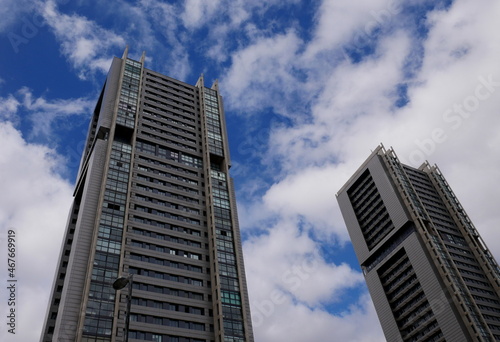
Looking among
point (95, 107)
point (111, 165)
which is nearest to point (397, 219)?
point (111, 165)

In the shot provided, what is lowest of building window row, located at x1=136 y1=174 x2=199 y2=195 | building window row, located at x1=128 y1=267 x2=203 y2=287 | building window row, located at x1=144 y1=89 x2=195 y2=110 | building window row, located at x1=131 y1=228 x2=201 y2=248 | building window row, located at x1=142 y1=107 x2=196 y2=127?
building window row, located at x1=128 y1=267 x2=203 y2=287

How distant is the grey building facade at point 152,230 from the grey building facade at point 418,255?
49.5 meters

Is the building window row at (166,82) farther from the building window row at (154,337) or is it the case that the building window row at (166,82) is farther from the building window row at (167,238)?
the building window row at (154,337)

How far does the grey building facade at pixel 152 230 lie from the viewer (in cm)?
6253

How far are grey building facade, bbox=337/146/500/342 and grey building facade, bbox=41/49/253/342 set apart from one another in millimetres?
49549

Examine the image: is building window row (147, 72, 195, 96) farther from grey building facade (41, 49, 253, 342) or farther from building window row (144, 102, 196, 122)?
building window row (144, 102, 196, 122)

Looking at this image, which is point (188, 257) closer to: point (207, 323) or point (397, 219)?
point (207, 323)

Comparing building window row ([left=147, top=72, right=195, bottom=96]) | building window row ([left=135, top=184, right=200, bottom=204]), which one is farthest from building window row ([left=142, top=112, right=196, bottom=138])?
building window row ([left=135, top=184, right=200, bottom=204])

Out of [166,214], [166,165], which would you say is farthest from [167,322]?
[166,165]

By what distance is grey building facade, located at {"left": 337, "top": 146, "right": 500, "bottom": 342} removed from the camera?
316ft

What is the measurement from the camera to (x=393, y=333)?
347ft

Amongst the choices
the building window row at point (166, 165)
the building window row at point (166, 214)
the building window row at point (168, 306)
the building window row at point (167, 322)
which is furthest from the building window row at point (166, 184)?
the building window row at point (167, 322)

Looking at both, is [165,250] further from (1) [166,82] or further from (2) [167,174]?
(1) [166,82]

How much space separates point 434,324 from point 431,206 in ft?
131
